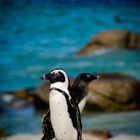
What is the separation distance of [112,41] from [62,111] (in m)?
0.96

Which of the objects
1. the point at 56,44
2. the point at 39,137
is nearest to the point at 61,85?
the point at 39,137

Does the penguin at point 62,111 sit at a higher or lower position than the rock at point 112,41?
lower

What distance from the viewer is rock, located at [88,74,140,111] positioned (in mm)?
3271

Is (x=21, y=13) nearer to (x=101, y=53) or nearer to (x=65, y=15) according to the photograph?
(x=65, y=15)

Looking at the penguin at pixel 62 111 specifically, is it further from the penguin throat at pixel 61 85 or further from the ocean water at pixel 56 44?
the ocean water at pixel 56 44

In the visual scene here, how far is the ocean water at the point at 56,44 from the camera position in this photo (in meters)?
3.29

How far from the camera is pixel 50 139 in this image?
8.70 feet

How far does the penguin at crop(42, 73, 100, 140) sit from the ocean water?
1.58ft

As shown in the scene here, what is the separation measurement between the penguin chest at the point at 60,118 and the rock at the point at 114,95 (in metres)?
0.69

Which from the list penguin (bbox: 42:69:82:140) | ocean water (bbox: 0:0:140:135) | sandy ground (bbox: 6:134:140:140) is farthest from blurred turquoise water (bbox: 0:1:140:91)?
penguin (bbox: 42:69:82:140)

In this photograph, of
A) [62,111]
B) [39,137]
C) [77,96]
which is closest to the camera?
[62,111]

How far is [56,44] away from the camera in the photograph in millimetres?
3387

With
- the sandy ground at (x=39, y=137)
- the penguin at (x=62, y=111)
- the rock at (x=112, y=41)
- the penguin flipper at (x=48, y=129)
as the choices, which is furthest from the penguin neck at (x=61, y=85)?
the rock at (x=112, y=41)

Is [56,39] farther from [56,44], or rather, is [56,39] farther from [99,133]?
[99,133]
